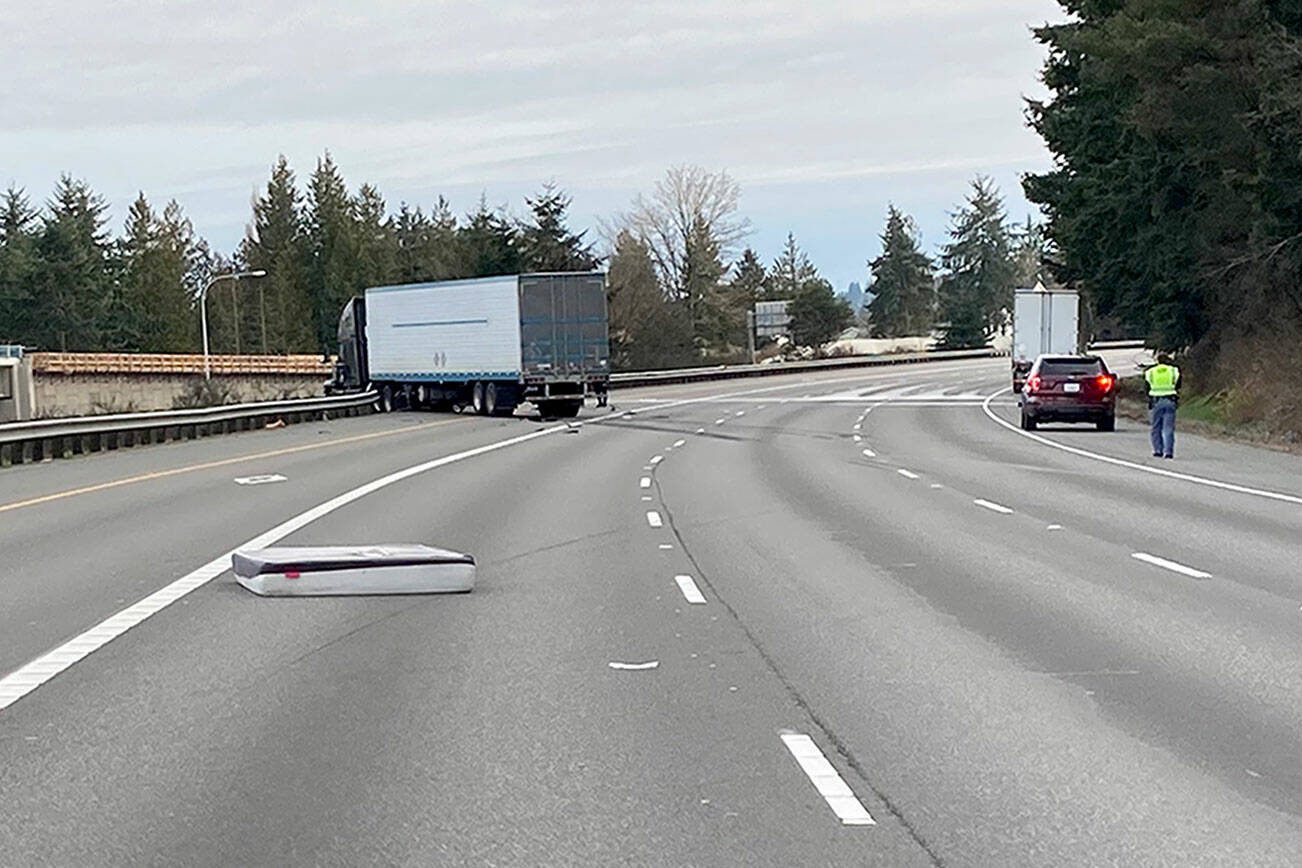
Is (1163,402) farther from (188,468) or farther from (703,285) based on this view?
(703,285)

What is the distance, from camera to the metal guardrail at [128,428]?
32.3 m

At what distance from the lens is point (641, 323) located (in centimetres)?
10994

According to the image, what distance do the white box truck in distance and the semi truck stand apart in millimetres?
16852

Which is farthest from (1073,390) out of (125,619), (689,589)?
(125,619)

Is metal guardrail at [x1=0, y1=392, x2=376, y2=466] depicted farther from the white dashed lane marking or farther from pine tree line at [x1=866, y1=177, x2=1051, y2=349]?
pine tree line at [x1=866, y1=177, x2=1051, y2=349]

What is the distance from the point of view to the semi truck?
165 ft

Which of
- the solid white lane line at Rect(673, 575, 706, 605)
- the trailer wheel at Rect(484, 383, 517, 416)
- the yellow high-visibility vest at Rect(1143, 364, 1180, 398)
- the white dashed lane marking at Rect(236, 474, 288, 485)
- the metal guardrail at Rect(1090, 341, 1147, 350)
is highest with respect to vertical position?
the yellow high-visibility vest at Rect(1143, 364, 1180, 398)

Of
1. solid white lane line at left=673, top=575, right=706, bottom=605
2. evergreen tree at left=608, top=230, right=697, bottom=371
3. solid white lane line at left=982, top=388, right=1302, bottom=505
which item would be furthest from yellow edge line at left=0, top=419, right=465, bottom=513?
evergreen tree at left=608, top=230, right=697, bottom=371

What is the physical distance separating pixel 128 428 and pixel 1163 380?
20.8m

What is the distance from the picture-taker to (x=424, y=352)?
5553 cm

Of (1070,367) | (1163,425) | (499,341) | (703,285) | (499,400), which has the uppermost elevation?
(703,285)

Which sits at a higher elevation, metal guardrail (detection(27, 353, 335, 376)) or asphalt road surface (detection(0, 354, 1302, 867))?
asphalt road surface (detection(0, 354, 1302, 867))

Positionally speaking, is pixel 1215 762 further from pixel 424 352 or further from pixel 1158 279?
pixel 424 352

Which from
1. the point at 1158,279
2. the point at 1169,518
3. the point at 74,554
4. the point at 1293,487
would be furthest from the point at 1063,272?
the point at 74,554
